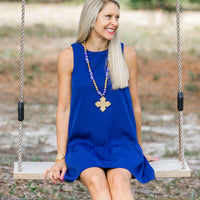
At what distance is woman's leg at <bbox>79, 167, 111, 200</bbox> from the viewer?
3.09 m

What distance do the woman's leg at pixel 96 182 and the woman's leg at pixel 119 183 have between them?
4 centimetres

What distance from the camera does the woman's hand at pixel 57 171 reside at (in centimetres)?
337

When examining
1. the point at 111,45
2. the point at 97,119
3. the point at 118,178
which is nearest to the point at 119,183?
the point at 118,178

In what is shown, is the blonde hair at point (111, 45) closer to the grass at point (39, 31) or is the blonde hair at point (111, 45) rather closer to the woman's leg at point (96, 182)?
the woman's leg at point (96, 182)

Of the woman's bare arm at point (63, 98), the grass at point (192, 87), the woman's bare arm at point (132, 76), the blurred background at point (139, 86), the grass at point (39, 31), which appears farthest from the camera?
the grass at point (39, 31)

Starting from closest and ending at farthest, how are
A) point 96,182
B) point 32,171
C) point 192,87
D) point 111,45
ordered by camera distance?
point 96,182 → point 32,171 → point 111,45 → point 192,87

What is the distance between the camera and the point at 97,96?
140 inches

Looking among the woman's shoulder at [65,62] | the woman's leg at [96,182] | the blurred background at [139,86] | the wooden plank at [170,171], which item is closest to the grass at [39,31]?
the blurred background at [139,86]

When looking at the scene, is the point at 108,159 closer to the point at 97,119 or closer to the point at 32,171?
the point at 97,119

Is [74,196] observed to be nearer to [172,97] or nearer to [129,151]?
[129,151]

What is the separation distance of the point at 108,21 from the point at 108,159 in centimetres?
91

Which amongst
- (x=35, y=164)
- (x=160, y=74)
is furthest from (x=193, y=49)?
(x=35, y=164)

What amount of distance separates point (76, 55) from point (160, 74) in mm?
8934

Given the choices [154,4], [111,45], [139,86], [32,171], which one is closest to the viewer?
[32,171]
